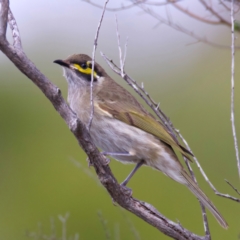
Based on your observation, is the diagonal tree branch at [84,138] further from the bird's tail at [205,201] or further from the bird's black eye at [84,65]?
the bird's black eye at [84,65]

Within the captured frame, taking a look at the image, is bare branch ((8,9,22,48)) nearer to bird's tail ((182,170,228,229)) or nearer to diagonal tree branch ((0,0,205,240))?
diagonal tree branch ((0,0,205,240))

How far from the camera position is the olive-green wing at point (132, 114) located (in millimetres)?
6191

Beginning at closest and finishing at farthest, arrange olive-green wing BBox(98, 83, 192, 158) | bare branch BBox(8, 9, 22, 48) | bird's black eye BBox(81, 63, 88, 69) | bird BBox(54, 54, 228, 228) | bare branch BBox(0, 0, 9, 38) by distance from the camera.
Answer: bare branch BBox(0, 0, 9, 38) → bare branch BBox(8, 9, 22, 48) → bird BBox(54, 54, 228, 228) → olive-green wing BBox(98, 83, 192, 158) → bird's black eye BBox(81, 63, 88, 69)

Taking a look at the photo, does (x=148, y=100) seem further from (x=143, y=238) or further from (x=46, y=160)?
(x=46, y=160)

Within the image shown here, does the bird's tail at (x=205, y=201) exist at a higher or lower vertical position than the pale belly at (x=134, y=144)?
lower

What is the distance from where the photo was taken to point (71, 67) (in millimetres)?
6570

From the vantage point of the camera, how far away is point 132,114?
636 centimetres

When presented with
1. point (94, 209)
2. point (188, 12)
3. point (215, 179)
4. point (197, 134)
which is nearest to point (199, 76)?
point (197, 134)

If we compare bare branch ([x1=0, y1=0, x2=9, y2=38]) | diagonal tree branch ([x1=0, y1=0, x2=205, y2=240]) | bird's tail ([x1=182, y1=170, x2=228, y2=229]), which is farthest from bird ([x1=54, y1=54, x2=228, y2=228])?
bare branch ([x1=0, y1=0, x2=9, y2=38])

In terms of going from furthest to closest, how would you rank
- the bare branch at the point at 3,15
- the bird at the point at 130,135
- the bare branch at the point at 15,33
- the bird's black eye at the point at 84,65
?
the bird's black eye at the point at 84,65 → the bird at the point at 130,135 → the bare branch at the point at 15,33 → the bare branch at the point at 3,15

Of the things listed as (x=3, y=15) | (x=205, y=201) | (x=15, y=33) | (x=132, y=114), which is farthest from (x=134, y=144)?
(x=3, y=15)

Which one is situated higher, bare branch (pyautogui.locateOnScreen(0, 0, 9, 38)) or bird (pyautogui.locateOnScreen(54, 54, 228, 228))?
bare branch (pyautogui.locateOnScreen(0, 0, 9, 38))

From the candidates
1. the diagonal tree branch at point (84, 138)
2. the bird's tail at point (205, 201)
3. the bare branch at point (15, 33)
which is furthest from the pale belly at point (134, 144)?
the bare branch at point (15, 33)

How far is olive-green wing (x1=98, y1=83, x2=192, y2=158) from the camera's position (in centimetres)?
619
